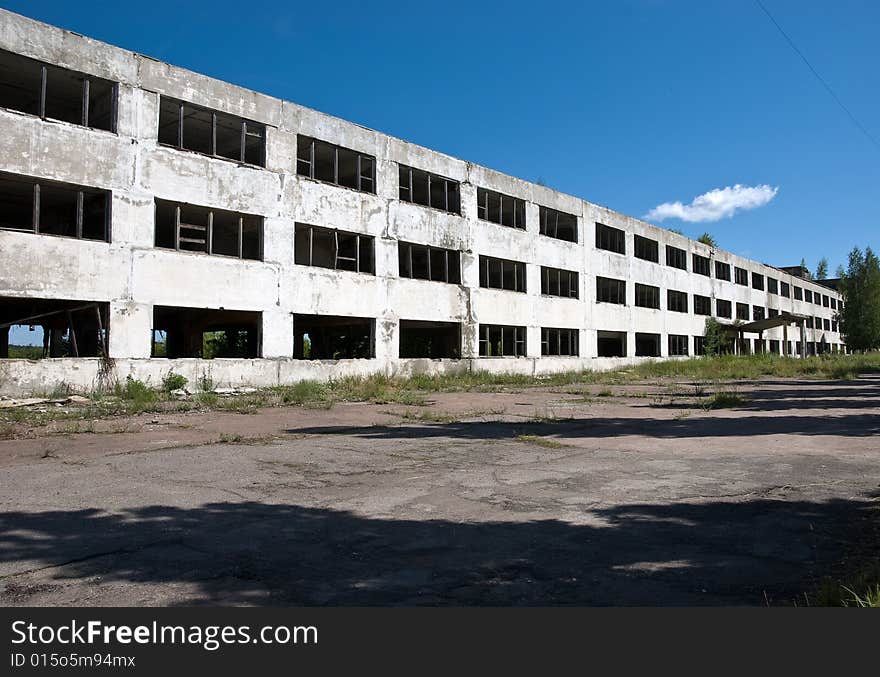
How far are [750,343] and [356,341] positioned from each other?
123 ft

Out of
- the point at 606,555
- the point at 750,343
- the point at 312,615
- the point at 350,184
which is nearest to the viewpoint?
the point at 312,615

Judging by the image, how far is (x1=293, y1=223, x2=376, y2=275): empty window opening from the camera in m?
21.9

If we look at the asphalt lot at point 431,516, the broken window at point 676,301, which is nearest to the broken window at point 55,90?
the asphalt lot at point 431,516

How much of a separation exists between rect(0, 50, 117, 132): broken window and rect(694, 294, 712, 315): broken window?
3847 cm

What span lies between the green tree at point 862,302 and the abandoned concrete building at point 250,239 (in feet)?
165

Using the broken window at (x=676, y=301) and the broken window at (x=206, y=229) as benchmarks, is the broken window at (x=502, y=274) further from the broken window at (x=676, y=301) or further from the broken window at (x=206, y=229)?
the broken window at (x=676, y=301)

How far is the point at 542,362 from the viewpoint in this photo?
96.5 ft

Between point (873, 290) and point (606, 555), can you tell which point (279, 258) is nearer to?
point (606, 555)

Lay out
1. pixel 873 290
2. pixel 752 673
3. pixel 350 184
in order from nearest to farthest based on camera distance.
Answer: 1. pixel 752 673
2. pixel 350 184
3. pixel 873 290

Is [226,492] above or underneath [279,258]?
underneath

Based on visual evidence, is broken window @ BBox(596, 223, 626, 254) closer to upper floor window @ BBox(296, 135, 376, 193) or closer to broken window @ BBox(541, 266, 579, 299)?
broken window @ BBox(541, 266, 579, 299)

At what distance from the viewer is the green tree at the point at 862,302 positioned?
69.5 meters

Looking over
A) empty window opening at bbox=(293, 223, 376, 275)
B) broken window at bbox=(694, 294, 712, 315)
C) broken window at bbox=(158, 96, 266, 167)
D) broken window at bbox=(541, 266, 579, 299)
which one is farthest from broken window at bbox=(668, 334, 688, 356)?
broken window at bbox=(158, 96, 266, 167)

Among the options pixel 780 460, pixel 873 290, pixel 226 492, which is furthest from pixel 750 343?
pixel 226 492
